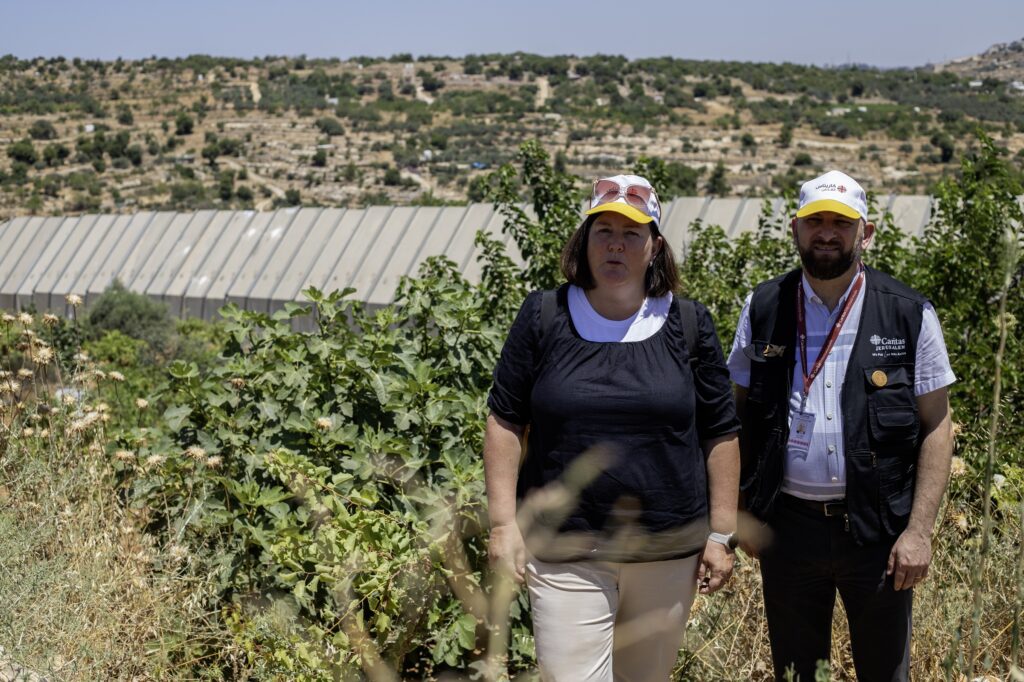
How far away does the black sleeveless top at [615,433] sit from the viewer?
8.87 ft

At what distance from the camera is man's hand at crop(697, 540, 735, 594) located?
284 centimetres

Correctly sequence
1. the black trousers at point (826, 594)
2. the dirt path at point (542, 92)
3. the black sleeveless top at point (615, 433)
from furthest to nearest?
the dirt path at point (542, 92) → the black trousers at point (826, 594) → the black sleeveless top at point (615, 433)

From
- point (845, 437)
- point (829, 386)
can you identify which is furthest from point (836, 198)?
point (845, 437)

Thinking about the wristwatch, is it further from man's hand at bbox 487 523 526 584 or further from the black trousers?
man's hand at bbox 487 523 526 584

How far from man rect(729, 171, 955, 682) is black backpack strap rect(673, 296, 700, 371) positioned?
20 centimetres

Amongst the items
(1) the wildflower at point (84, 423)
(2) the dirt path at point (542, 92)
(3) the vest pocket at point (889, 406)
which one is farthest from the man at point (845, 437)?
(2) the dirt path at point (542, 92)

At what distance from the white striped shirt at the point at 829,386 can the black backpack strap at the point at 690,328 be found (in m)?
0.29

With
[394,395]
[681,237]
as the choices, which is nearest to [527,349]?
[394,395]

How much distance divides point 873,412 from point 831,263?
0.41 meters

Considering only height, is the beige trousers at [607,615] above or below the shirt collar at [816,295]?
below

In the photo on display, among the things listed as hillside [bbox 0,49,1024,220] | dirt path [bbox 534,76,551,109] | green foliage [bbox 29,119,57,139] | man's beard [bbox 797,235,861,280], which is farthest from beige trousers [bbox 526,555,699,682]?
dirt path [bbox 534,76,551,109]

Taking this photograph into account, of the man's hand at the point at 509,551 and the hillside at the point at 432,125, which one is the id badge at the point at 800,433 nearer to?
the man's hand at the point at 509,551

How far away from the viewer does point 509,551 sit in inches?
109

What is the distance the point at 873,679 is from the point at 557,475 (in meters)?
1.06
